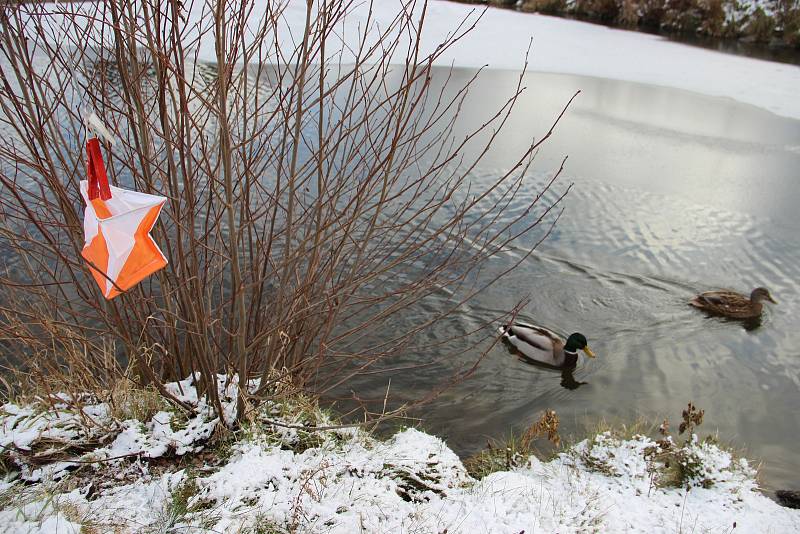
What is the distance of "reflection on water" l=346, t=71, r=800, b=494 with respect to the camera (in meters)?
4.50

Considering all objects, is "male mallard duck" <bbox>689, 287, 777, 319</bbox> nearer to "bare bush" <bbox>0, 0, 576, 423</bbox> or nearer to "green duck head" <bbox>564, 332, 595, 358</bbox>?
"green duck head" <bbox>564, 332, 595, 358</bbox>

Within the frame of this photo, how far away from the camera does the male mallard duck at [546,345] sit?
16.4 ft

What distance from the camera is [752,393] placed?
4777 mm

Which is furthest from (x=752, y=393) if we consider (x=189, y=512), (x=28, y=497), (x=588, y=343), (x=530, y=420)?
(x=28, y=497)

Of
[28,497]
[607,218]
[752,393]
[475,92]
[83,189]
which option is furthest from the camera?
[475,92]

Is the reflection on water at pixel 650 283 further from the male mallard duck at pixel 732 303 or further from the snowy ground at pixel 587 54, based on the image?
the snowy ground at pixel 587 54

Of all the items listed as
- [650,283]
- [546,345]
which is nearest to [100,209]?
[546,345]

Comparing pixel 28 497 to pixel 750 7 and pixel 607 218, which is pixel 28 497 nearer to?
pixel 607 218

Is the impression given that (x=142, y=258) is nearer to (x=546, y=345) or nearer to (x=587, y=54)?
(x=546, y=345)

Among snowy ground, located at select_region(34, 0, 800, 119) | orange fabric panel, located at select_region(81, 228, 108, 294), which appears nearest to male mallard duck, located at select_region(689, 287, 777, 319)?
orange fabric panel, located at select_region(81, 228, 108, 294)

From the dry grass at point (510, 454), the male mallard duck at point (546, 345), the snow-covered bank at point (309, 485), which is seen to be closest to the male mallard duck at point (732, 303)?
the male mallard duck at point (546, 345)

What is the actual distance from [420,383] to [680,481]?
6.05 feet

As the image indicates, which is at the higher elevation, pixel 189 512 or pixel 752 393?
pixel 189 512

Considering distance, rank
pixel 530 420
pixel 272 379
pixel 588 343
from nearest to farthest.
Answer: pixel 272 379 < pixel 530 420 < pixel 588 343
